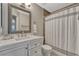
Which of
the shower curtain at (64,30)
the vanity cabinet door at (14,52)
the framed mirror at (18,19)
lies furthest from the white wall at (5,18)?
the shower curtain at (64,30)

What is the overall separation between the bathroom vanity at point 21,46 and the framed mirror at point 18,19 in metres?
0.32

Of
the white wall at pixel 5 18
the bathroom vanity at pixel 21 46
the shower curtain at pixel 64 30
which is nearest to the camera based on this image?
the bathroom vanity at pixel 21 46

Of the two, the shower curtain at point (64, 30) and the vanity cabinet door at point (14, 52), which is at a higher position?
the shower curtain at point (64, 30)

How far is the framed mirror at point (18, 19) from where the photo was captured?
1.35 m

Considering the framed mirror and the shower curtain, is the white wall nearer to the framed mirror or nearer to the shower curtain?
the framed mirror

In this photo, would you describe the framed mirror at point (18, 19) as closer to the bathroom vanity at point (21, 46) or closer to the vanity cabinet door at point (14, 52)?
the bathroom vanity at point (21, 46)

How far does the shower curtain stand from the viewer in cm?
142

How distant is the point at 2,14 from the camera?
1255mm

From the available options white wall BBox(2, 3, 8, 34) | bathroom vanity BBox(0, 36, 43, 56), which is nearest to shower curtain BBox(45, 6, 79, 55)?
bathroom vanity BBox(0, 36, 43, 56)

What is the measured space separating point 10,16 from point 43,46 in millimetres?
876

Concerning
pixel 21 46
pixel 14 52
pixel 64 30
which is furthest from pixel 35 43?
pixel 64 30

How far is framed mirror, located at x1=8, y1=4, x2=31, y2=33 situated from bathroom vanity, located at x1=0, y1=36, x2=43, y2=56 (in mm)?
322

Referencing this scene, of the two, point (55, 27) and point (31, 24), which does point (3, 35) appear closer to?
point (31, 24)

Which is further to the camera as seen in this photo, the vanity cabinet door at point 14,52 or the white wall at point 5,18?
the white wall at point 5,18
